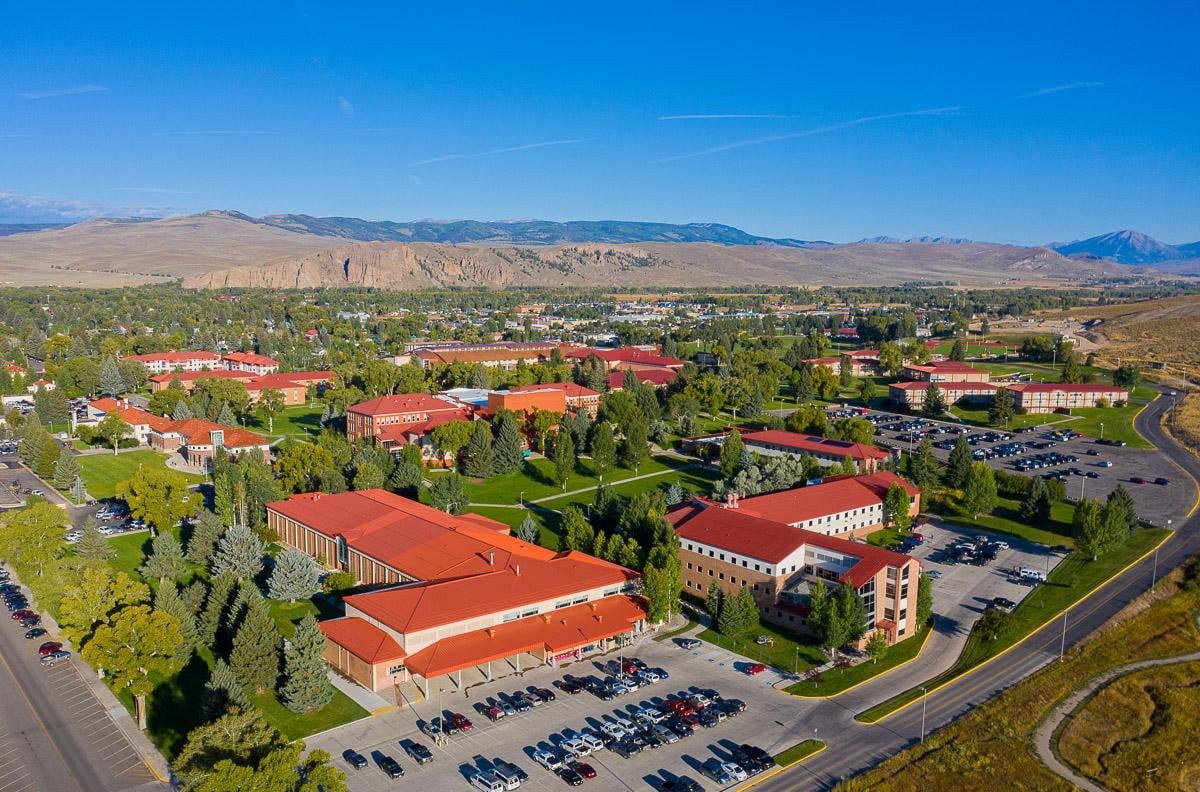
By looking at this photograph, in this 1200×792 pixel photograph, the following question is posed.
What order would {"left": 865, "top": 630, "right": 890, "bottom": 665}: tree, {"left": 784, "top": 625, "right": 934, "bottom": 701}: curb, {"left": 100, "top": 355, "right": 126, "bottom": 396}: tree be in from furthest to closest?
{"left": 100, "top": 355, "right": 126, "bottom": 396}: tree → {"left": 865, "top": 630, "right": 890, "bottom": 665}: tree → {"left": 784, "top": 625, "right": 934, "bottom": 701}: curb

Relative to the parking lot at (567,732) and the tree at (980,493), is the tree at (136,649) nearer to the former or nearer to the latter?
the parking lot at (567,732)

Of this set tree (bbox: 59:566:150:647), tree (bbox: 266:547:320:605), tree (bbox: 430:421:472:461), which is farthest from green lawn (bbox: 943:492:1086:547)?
tree (bbox: 59:566:150:647)

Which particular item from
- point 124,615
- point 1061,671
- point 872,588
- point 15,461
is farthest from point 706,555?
point 15,461

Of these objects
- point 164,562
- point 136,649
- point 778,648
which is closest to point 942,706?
point 778,648

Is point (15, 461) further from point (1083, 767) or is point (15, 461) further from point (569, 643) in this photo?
point (1083, 767)

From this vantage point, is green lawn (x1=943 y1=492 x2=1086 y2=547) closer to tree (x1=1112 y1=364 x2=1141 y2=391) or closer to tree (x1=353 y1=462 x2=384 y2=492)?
tree (x1=353 y1=462 x2=384 y2=492)

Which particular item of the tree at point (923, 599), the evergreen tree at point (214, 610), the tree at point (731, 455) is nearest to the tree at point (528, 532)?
the evergreen tree at point (214, 610)
